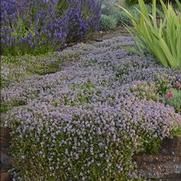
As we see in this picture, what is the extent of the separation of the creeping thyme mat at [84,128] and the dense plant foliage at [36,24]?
144cm

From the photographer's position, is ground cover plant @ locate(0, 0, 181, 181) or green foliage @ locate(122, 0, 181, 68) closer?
ground cover plant @ locate(0, 0, 181, 181)

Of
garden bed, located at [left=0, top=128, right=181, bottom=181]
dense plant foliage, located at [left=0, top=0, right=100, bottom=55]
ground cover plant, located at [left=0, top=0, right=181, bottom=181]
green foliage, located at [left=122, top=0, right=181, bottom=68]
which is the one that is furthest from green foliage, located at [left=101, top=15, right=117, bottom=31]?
garden bed, located at [left=0, top=128, right=181, bottom=181]

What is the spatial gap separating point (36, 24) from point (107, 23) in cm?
215

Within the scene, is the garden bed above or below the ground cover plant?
below

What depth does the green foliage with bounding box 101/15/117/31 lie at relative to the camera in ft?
25.5

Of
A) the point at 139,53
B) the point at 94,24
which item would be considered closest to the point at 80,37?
the point at 94,24

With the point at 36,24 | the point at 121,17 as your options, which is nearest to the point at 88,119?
the point at 36,24

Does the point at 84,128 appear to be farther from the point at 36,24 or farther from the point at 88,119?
the point at 36,24

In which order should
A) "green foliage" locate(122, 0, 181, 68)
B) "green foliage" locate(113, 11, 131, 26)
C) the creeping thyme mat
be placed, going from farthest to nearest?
"green foliage" locate(113, 11, 131, 26) → "green foliage" locate(122, 0, 181, 68) → the creeping thyme mat

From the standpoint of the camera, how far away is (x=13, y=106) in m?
4.18

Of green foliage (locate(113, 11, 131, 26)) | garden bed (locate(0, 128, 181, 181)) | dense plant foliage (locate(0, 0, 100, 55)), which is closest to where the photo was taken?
garden bed (locate(0, 128, 181, 181))

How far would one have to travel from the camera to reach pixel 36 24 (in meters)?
5.86

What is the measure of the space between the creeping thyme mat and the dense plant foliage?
1.44 meters

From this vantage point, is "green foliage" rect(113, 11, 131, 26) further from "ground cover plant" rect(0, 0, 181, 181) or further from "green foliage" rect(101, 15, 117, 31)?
"ground cover plant" rect(0, 0, 181, 181)
